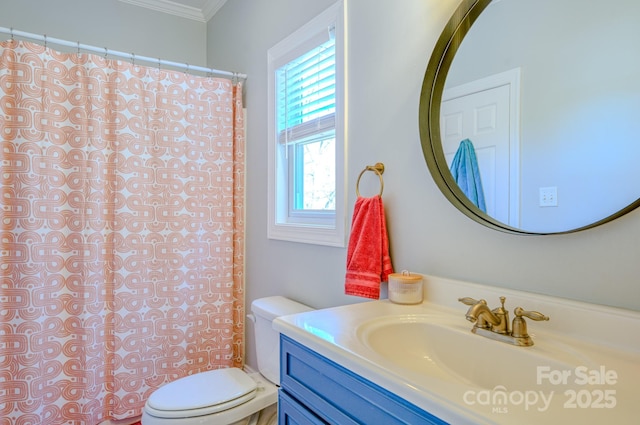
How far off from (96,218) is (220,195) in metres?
0.65

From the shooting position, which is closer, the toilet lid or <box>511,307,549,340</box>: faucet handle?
<box>511,307,549,340</box>: faucet handle

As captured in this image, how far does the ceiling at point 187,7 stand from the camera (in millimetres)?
2582

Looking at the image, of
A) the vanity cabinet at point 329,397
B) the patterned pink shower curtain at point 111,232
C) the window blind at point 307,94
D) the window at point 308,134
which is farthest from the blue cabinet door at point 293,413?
the patterned pink shower curtain at point 111,232

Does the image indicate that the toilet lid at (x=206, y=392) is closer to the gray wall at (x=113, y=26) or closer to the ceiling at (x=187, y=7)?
the gray wall at (x=113, y=26)

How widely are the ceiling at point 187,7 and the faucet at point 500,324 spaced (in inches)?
102

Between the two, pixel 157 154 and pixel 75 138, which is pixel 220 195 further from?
pixel 75 138

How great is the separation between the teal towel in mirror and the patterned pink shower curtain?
1483 mm

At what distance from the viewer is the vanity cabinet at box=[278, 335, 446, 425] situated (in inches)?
26.5

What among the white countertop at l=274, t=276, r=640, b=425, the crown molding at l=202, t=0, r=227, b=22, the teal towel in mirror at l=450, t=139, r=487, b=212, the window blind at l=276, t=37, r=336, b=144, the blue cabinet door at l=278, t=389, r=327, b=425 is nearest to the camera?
the white countertop at l=274, t=276, r=640, b=425

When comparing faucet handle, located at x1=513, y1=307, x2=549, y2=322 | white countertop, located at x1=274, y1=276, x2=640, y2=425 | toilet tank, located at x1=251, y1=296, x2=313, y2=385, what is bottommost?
toilet tank, located at x1=251, y1=296, x2=313, y2=385

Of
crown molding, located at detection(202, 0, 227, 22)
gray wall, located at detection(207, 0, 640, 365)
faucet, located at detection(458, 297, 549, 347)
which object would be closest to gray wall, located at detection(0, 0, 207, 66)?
crown molding, located at detection(202, 0, 227, 22)

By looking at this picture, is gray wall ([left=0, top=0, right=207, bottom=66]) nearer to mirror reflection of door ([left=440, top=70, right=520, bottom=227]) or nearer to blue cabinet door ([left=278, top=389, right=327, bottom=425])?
mirror reflection of door ([left=440, top=70, right=520, bottom=227])

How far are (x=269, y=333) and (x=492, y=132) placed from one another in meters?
1.21

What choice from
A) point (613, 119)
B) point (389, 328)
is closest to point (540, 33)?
point (613, 119)
